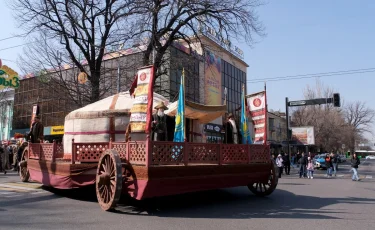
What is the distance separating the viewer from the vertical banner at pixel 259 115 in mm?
9633

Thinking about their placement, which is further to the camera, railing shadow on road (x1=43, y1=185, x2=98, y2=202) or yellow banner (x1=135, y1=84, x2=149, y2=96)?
railing shadow on road (x1=43, y1=185, x2=98, y2=202)

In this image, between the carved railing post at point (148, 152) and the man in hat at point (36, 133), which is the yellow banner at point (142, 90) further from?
the man in hat at point (36, 133)

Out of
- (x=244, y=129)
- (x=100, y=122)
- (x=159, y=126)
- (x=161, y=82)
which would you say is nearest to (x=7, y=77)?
(x=161, y=82)

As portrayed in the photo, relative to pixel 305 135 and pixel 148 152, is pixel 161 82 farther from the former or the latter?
pixel 305 135

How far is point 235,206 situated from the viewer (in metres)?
8.01

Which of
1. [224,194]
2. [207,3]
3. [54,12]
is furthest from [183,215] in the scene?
[54,12]

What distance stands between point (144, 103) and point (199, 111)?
3.40 meters

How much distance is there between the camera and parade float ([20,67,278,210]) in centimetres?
678

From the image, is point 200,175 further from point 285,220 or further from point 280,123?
point 280,123

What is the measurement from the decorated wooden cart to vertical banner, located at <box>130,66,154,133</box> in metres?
0.40

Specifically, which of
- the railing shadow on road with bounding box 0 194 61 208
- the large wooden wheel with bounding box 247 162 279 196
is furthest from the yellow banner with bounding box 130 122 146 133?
the large wooden wheel with bounding box 247 162 279 196

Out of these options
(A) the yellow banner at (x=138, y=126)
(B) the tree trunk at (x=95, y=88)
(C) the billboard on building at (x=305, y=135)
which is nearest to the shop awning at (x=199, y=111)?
(A) the yellow banner at (x=138, y=126)

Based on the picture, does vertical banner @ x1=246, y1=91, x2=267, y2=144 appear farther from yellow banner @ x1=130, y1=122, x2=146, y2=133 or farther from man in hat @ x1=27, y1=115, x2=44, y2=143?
man in hat @ x1=27, y1=115, x2=44, y2=143

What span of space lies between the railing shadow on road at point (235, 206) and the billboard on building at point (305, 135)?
26.9 metres
